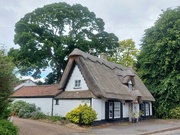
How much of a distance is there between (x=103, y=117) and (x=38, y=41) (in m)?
19.8

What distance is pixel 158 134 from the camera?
1634 centimetres

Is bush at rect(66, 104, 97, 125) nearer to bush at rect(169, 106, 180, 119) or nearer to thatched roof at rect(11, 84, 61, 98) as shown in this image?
thatched roof at rect(11, 84, 61, 98)

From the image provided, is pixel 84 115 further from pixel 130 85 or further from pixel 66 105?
pixel 130 85

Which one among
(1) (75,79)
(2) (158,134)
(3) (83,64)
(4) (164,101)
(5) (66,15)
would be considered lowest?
(2) (158,134)

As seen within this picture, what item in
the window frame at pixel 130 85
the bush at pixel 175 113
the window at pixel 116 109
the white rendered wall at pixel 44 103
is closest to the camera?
the window at pixel 116 109

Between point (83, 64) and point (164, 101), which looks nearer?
point (83, 64)

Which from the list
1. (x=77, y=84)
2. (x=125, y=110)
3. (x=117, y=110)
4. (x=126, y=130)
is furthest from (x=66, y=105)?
(x=126, y=130)

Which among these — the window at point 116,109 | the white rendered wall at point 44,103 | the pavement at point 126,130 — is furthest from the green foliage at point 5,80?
the window at point 116,109

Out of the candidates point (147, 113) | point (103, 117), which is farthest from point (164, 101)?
point (103, 117)

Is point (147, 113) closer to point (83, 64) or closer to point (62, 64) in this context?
point (83, 64)

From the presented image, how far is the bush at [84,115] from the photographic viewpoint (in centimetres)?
1923

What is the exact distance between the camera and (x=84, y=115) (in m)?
19.2

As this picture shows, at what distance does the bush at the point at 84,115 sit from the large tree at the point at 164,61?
15.2 m

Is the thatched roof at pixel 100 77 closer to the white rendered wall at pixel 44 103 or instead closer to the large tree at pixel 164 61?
the white rendered wall at pixel 44 103
